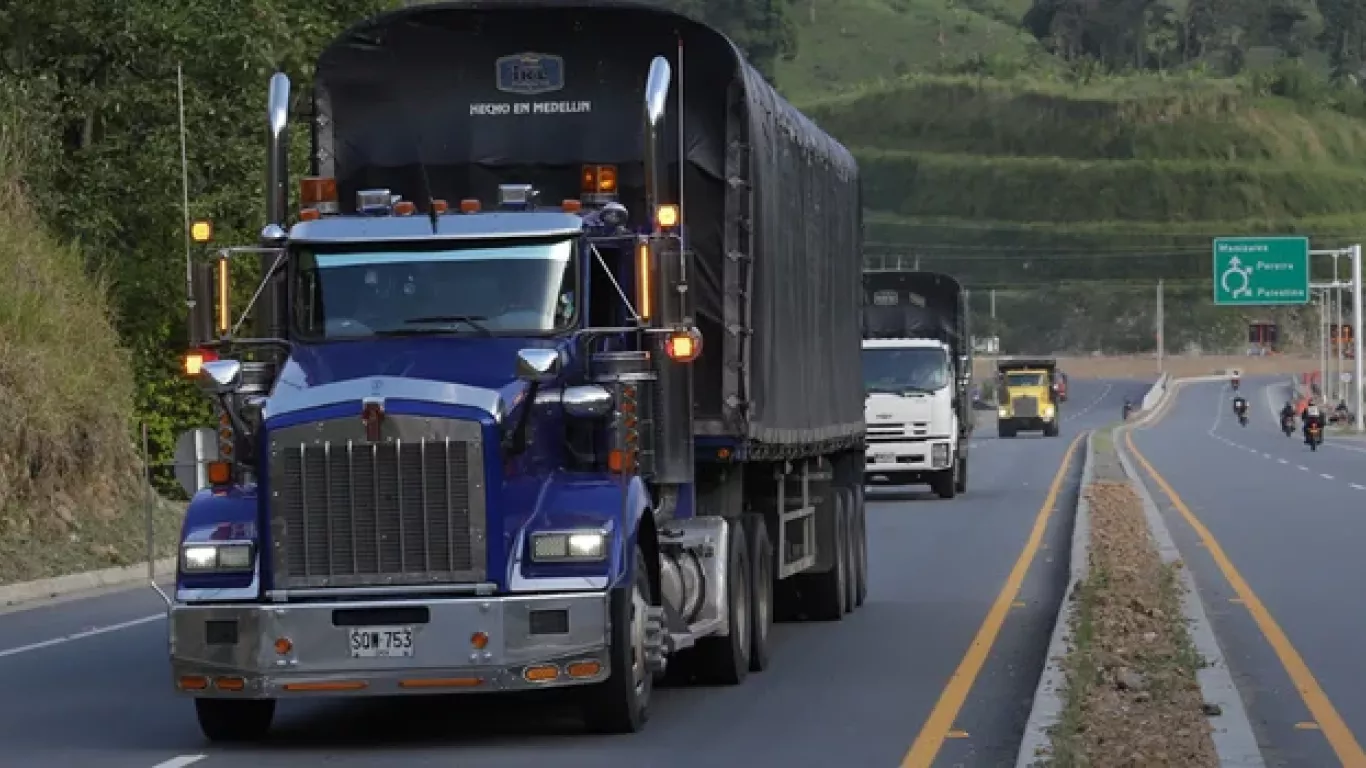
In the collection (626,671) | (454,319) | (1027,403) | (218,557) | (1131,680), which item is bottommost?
(1027,403)

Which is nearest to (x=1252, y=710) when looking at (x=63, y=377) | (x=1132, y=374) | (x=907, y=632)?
(x=907, y=632)

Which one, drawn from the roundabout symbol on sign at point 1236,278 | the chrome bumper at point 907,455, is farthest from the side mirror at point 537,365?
the roundabout symbol on sign at point 1236,278

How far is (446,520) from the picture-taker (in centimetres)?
1359

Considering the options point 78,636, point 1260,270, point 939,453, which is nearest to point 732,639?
point 78,636

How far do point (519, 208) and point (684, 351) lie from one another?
53.1 inches

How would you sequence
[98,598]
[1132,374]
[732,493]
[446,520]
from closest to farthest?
[446,520] < [732,493] < [98,598] < [1132,374]

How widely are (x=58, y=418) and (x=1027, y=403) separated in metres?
76.2

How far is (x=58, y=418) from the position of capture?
3050 cm

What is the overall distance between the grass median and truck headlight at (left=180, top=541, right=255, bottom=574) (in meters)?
3.93

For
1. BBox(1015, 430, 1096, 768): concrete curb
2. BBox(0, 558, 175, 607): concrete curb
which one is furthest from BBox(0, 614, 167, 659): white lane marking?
BBox(1015, 430, 1096, 768): concrete curb

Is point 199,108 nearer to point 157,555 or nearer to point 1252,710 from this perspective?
point 157,555

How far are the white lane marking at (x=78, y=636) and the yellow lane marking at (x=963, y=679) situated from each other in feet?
22.2

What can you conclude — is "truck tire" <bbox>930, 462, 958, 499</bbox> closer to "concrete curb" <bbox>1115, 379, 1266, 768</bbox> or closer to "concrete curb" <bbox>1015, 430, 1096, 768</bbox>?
"concrete curb" <bbox>1115, 379, 1266, 768</bbox>

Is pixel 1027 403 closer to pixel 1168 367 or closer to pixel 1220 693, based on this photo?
pixel 1220 693
